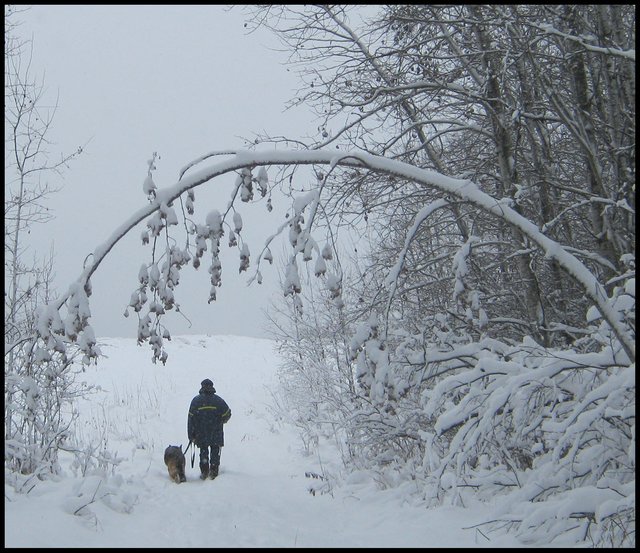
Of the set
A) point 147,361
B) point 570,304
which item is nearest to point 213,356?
point 147,361

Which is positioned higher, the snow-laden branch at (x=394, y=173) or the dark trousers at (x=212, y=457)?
the snow-laden branch at (x=394, y=173)

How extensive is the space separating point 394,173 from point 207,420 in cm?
884

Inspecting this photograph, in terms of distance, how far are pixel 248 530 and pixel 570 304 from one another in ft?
15.4

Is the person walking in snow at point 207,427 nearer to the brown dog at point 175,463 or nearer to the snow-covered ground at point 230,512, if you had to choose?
the snow-covered ground at point 230,512

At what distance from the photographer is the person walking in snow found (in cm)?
1116

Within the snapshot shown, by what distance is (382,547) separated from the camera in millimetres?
5156

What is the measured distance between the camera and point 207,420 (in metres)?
11.5

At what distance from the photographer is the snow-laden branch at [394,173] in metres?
3.45

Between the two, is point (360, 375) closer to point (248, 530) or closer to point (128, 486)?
point (248, 530)

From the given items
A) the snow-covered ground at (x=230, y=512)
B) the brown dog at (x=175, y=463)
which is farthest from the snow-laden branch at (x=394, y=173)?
the brown dog at (x=175, y=463)

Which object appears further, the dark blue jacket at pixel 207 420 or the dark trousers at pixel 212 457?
the dark blue jacket at pixel 207 420

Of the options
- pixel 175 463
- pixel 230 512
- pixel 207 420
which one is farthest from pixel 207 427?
pixel 230 512

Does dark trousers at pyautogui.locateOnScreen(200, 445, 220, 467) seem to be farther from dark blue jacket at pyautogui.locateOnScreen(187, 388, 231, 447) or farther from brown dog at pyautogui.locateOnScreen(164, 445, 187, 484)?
brown dog at pyautogui.locateOnScreen(164, 445, 187, 484)

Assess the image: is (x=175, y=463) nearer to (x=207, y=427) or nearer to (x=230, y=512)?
(x=207, y=427)
